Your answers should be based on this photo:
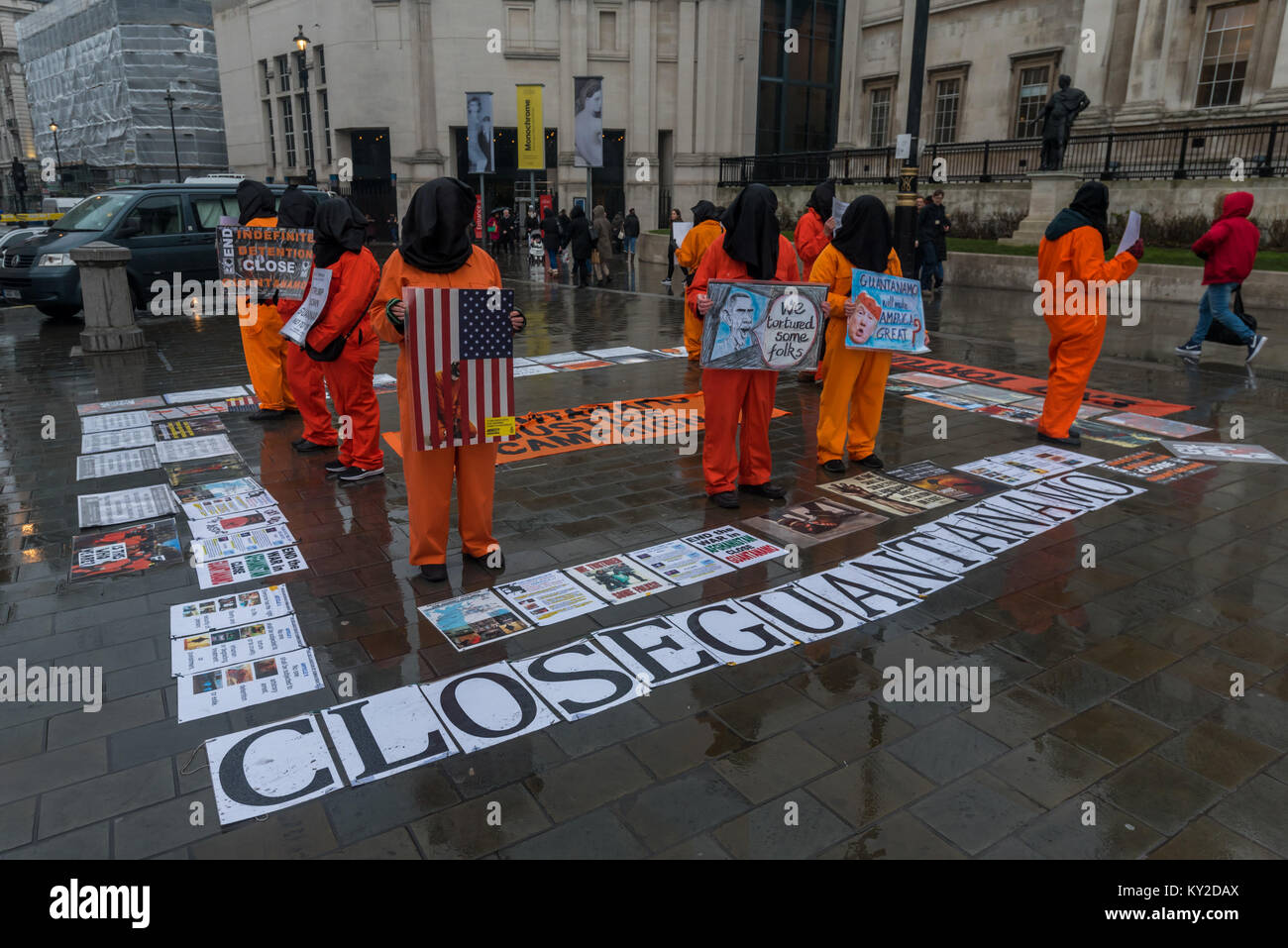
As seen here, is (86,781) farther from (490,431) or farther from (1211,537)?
(1211,537)

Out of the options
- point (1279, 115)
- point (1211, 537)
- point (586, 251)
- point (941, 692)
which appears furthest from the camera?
point (586, 251)

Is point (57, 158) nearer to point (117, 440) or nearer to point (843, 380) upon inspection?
point (117, 440)

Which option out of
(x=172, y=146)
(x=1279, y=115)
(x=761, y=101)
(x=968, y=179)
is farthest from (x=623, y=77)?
(x=172, y=146)

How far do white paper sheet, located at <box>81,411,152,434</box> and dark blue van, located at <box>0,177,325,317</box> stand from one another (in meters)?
6.57

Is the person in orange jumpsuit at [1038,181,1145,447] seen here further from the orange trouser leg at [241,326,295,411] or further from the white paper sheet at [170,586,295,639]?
the orange trouser leg at [241,326,295,411]

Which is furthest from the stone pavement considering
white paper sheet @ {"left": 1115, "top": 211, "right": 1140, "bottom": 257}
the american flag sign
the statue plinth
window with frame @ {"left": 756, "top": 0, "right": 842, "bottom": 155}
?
window with frame @ {"left": 756, "top": 0, "right": 842, "bottom": 155}

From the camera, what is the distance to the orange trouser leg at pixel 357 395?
6.44 meters

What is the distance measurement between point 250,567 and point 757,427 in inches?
134

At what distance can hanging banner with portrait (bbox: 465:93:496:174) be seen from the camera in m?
26.7

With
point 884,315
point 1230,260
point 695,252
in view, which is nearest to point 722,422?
point 884,315

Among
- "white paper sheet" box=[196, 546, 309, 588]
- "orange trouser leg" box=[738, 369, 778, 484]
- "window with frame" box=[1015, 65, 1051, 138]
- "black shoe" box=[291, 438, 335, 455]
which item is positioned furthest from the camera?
"window with frame" box=[1015, 65, 1051, 138]

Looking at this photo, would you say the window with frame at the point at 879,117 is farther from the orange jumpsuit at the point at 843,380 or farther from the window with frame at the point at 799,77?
the orange jumpsuit at the point at 843,380

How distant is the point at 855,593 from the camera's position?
480 cm
